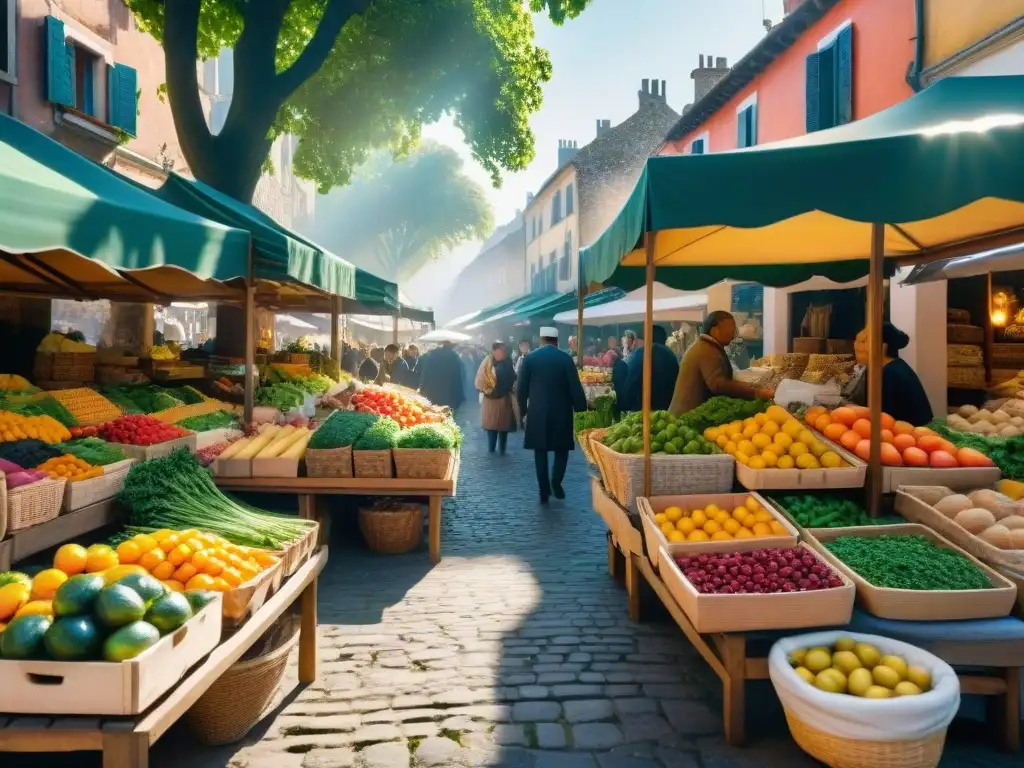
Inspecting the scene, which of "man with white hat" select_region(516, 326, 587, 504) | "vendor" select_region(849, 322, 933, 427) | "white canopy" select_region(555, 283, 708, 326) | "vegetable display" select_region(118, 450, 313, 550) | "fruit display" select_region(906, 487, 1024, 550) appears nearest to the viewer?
"fruit display" select_region(906, 487, 1024, 550)

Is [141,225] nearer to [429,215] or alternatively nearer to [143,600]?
[143,600]

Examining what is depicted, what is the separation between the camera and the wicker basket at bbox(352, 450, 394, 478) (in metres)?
6.40

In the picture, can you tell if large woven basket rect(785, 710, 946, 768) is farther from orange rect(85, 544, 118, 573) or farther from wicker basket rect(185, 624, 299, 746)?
orange rect(85, 544, 118, 573)

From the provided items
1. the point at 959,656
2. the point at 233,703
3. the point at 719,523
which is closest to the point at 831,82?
the point at 719,523

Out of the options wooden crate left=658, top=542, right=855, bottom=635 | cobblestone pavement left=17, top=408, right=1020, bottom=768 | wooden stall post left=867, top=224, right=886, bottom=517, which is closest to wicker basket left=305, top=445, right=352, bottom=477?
cobblestone pavement left=17, top=408, right=1020, bottom=768

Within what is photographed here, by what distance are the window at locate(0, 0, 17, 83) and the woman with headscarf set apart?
8417 millimetres

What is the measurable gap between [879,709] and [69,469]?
15.4ft

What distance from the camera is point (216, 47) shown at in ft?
48.0

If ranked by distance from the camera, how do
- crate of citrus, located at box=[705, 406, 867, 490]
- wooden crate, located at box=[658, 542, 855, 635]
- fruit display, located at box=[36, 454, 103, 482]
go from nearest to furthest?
wooden crate, located at box=[658, 542, 855, 635] → fruit display, located at box=[36, 454, 103, 482] → crate of citrus, located at box=[705, 406, 867, 490]

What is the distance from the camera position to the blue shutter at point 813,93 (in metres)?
13.9

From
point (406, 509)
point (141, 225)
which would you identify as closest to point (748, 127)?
point (406, 509)

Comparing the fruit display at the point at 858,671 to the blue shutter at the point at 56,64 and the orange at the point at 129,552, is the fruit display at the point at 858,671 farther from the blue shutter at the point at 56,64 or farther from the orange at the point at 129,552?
the blue shutter at the point at 56,64

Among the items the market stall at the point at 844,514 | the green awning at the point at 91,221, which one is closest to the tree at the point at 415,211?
the green awning at the point at 91,221

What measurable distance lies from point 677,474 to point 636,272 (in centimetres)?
284
